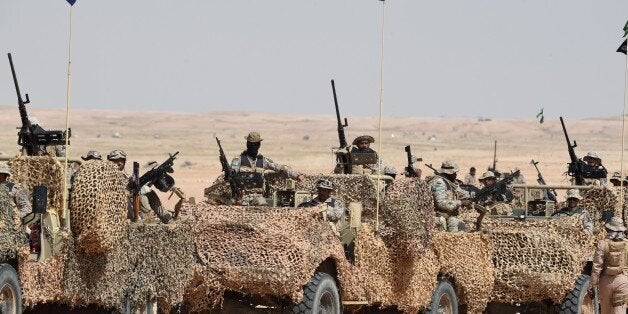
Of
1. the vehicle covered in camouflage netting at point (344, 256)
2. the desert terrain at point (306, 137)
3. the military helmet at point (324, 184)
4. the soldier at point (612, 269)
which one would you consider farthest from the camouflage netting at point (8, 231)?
the desert terrain at point (306, 137)

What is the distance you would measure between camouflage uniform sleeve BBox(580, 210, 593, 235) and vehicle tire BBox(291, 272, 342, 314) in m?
4.62

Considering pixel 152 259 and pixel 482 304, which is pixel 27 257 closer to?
pixel 152 259

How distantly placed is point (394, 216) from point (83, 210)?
12.4 ft

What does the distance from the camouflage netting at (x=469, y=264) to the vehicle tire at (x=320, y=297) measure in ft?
7.44

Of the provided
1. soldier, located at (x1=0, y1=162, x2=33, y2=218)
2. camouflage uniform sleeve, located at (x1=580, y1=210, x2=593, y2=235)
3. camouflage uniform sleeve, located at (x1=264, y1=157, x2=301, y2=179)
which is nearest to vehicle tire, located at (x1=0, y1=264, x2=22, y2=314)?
soldier, located at (x1=0, y1=162, x2=33, y2=218)

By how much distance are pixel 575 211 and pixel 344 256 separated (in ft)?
17.7

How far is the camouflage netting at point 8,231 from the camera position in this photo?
13.7 m

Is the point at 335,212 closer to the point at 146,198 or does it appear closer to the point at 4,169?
the point at 146,198

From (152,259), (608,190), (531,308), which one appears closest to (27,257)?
(152,259)

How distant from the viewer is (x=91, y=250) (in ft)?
48.6

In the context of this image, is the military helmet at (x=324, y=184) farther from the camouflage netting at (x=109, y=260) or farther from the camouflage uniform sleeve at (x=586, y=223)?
the camouflage uniform sleeve at (x=586, y=223)

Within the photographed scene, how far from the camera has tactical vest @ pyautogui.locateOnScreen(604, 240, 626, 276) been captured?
53.7 ft

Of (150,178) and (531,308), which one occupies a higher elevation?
(150,178)

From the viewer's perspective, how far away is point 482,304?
18.6 m
